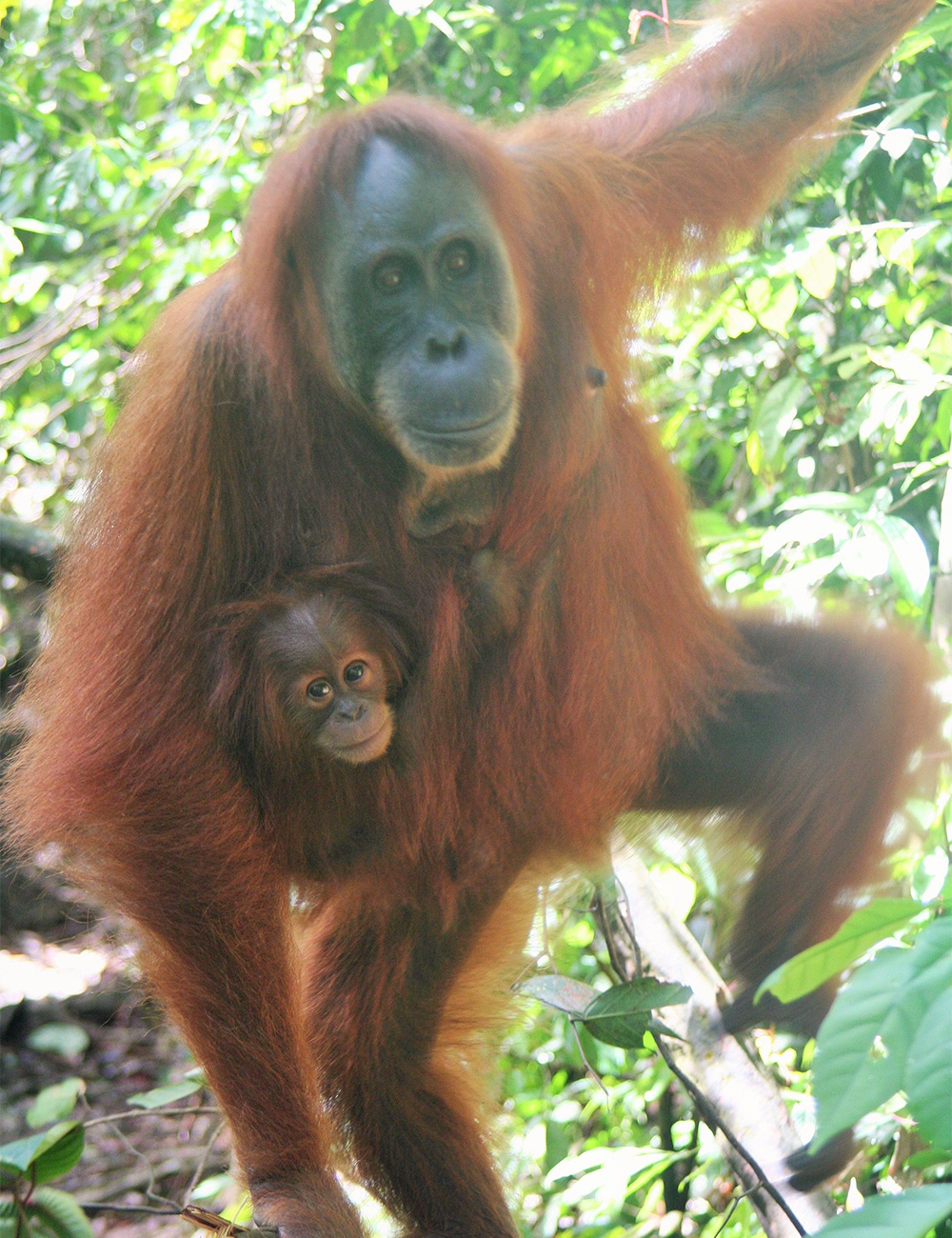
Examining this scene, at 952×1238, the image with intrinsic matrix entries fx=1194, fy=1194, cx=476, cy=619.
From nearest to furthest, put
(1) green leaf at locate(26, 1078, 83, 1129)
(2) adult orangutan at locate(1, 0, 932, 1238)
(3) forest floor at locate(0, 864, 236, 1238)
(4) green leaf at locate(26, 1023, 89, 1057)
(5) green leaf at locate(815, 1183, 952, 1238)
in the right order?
(5) green leaf at locate(815, 1183, 952, 1238)
(2) adult orangutan at locate(1, 0, 932, 1238)
(1) green leaf at locate(26, 1078, 83, 1129)
(3) forest floor at locate(0, 864, 236, 1238)
(4) green leaf at locate(26, 1023, 89, 1057)

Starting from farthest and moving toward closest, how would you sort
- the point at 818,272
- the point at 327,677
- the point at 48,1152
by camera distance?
the point at 818,272 → the point at 327,677 → the point at 48,1152

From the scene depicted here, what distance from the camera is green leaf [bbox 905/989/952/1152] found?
2.18 feet

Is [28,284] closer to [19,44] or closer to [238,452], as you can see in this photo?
[19,44]

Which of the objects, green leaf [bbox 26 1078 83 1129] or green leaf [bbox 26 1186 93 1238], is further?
green leaf [bbox 26 1078 83 1129]

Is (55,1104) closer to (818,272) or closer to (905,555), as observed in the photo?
(905,555)

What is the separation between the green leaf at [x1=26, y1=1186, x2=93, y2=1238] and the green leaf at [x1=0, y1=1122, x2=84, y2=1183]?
22 millimetres

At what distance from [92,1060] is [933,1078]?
13.3ft

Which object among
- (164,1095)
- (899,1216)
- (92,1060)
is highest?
(899,1216)

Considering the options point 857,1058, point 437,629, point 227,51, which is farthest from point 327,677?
point 227,51

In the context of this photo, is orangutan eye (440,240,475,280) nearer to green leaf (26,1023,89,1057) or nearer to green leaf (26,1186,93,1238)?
green leaf (26,1186,93,1238)

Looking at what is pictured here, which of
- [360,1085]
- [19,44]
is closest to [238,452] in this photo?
[360,1085]

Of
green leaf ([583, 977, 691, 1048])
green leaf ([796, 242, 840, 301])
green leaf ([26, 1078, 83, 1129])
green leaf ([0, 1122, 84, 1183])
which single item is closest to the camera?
green leaf ([0, 1122, 84, 1183])

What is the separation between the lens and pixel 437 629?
194 centimetres

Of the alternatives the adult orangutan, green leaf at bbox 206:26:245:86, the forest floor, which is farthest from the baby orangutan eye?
green leaf at bbox 206:26:245:86
